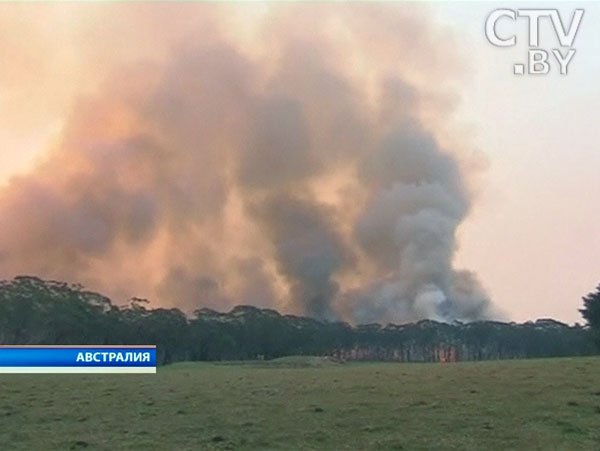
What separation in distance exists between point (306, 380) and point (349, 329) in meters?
0.76

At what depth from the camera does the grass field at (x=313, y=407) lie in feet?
26.6

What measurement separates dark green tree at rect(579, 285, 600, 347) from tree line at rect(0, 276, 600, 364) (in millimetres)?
35

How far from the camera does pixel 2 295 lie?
9109 mm

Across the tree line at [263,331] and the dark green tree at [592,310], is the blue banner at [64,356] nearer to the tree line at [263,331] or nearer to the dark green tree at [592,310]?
the tree line at [263,331]

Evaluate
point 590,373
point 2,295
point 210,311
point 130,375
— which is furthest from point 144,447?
point 590,373

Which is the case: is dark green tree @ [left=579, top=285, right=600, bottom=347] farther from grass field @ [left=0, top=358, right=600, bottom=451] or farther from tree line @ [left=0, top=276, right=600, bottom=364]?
grass field @ [left=0, top=358, right=600, bottom=451]

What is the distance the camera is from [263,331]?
8984 millimetres

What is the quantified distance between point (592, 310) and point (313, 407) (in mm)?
3266

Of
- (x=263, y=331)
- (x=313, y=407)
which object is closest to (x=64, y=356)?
(x=263, y=331)

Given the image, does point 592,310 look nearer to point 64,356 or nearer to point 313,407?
point 313,407

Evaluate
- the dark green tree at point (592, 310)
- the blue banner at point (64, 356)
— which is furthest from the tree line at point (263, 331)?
the blue banner at point (64, 356)

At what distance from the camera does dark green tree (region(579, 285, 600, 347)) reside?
8.73 meters

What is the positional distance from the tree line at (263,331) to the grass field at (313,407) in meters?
0.19

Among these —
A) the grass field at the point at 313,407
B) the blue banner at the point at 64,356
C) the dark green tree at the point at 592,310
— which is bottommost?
the grass field at the point at 313,407
